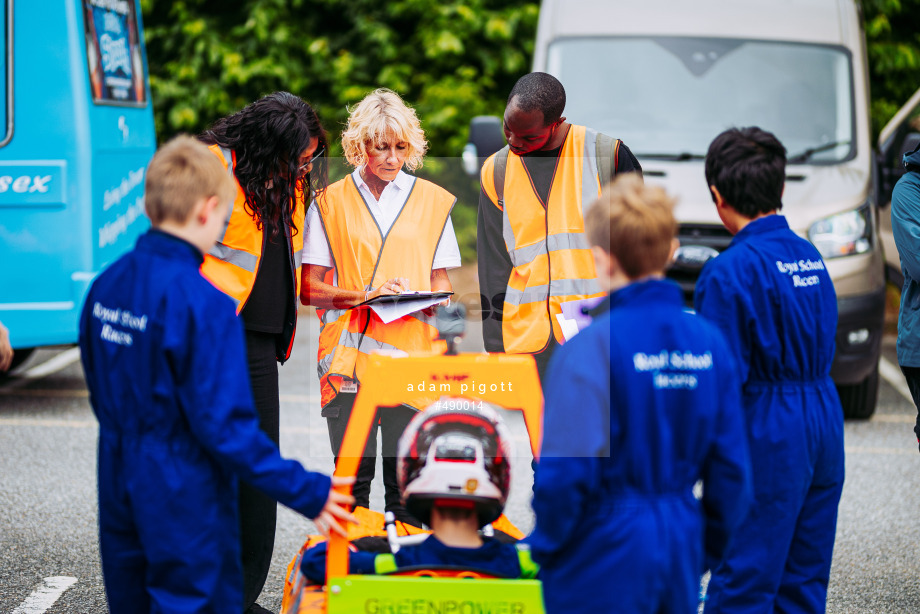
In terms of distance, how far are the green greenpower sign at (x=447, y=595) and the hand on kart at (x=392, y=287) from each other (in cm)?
128

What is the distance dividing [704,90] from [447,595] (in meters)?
5.39

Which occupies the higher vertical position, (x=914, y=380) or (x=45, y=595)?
(x=914, y=380)

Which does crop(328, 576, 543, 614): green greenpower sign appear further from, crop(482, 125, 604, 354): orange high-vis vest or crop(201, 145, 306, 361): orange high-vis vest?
crop(482, 125, 604, 354): orange high-vis vest

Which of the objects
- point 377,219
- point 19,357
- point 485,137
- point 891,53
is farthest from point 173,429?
point 891,53

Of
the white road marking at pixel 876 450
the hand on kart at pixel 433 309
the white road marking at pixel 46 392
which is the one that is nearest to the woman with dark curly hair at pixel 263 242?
the hand on kart at pixel 433 309

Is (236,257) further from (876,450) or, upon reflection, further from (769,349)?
(876,450)

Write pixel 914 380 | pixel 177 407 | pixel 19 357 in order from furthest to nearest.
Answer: pixel 19 357
pixel 914 380
pixel 177 407

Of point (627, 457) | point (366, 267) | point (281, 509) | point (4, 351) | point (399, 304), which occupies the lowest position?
point (281, 509)

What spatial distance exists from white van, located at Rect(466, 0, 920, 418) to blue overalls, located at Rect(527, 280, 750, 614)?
14.7 ft

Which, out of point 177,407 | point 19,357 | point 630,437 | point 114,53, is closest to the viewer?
point 630,437

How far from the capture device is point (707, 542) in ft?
8.41

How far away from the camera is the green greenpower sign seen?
2.68 metres

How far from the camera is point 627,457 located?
91.9 inches

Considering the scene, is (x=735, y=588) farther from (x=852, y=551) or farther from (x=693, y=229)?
(x=693, y=229)
